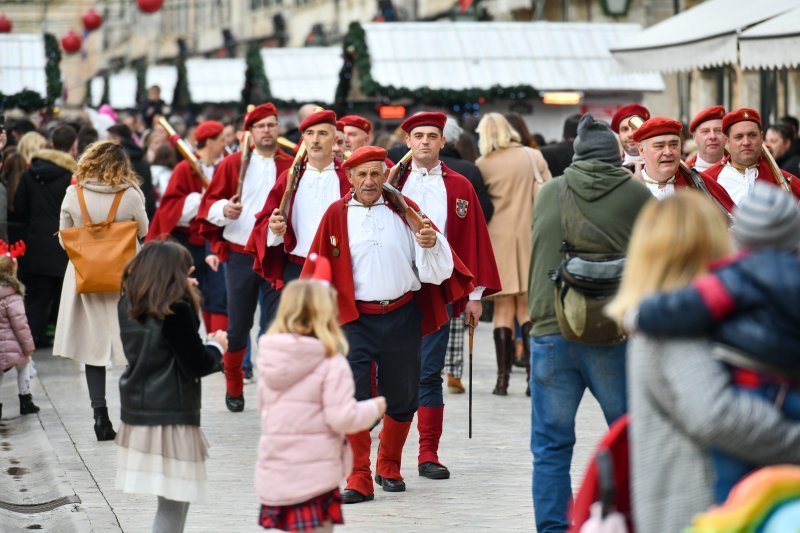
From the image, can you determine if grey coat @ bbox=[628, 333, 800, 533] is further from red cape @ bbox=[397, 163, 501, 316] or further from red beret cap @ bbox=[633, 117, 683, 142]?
red cape @ bbox=[397, 163, 501, 316]

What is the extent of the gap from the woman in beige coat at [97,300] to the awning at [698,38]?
5.16 metres

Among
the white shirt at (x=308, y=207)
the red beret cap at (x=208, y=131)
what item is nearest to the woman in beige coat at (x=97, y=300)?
the white shirt at (x=308, y=207)

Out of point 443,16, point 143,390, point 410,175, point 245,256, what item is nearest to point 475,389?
point 245,256

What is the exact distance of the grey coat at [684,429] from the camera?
4.38 m

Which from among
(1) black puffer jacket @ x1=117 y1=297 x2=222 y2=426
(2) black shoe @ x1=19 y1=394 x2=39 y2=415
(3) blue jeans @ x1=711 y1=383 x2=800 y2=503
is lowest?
(2) black shoe @ x1=19 y1=394 x2=39 y2=415

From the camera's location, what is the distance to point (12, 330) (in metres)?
10.9

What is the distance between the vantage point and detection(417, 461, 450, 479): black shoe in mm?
8836

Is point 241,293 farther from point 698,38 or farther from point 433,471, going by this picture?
point 698,38

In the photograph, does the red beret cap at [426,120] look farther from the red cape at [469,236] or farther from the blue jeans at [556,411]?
the blue jeans at [556,411]

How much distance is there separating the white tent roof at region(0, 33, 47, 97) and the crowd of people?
28.5ft

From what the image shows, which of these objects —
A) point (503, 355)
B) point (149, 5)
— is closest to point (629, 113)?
point (503, 355)

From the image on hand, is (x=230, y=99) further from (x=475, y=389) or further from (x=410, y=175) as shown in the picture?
(x=410, y=175)

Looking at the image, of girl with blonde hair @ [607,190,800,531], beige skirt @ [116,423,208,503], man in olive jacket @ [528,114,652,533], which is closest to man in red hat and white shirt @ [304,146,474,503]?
man in olive jacket @ [528,114,652,533]

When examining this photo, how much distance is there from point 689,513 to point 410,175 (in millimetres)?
4700
